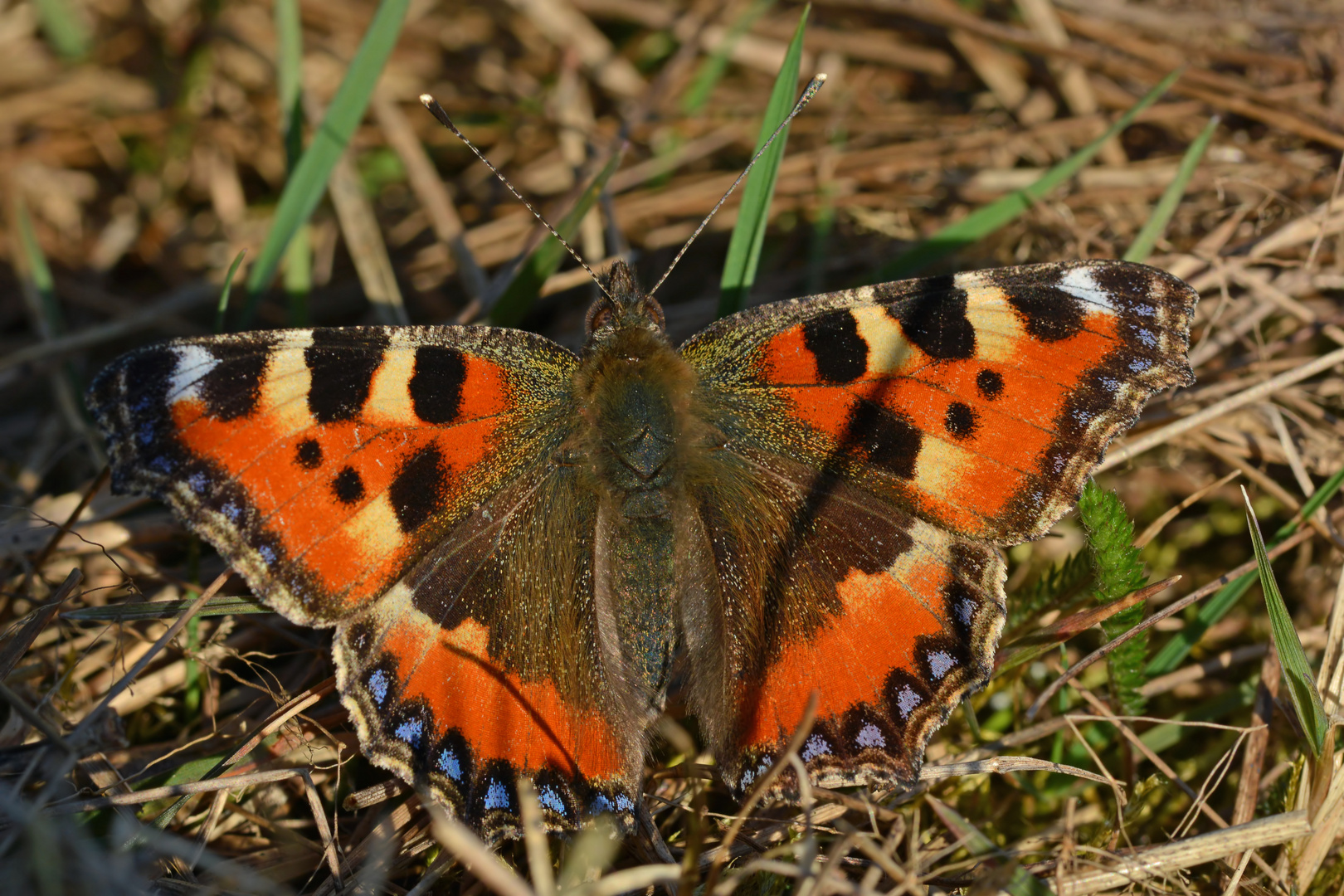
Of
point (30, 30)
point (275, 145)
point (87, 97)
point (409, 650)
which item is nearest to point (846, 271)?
point (409, 650)

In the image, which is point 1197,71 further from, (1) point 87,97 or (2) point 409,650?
(1) point 87,97

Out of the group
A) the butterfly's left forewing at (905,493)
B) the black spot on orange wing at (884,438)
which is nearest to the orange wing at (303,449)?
the butterfly's left forewing at (905,493)

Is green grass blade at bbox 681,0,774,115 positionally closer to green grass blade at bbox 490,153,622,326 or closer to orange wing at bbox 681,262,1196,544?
green grass blade at bbox 490,153,622,326

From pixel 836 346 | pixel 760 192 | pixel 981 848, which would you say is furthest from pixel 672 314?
pixel 981 848

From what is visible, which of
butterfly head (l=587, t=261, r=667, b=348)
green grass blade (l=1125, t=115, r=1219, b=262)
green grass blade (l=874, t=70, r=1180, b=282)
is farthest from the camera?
green grass blade (l=874, t=70, r=1180, b=282)

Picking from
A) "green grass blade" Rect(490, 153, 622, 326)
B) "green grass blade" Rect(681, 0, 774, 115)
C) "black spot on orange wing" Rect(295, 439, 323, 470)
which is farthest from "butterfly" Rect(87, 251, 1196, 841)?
"green grass blade" Rect(681, 0, 774, 115)

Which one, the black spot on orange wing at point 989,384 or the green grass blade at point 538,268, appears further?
the green grass blade at point 538,268

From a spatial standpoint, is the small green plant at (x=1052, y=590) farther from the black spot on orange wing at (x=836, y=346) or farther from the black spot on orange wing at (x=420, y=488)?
the black spot on orange wing at (x=420, y=488)
